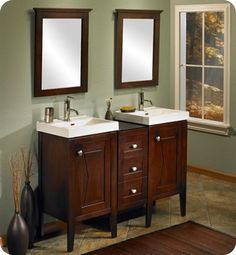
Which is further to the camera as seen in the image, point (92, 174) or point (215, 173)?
point (215, 173)

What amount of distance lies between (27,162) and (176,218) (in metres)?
1.44

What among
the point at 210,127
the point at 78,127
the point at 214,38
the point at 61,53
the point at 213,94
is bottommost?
the point at 210,127

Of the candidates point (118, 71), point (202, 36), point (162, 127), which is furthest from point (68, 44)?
point (202, 36)

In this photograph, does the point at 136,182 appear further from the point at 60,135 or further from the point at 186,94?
the point at 186,94

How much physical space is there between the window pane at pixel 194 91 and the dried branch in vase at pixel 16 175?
2693 millimetres

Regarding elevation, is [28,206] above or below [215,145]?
below

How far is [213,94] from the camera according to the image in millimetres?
6406

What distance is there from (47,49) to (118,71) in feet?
2.65

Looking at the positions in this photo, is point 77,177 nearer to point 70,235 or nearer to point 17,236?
point 70,235

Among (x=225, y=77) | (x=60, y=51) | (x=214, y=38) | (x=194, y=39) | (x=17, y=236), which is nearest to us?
(x=17, y=236)

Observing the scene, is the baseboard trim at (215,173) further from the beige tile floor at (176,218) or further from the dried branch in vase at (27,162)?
the dried branch in vase at (27,162)

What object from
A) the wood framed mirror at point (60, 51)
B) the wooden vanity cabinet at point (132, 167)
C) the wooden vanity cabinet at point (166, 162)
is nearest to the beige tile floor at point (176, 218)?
the wooden vanity cabinet at point (166, 162)

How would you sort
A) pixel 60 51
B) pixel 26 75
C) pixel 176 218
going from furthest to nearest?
pixel 176 218
pixel 60 51
pixel 26 75

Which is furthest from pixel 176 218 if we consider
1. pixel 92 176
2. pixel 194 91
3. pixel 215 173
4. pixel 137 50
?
pixel 194 91
